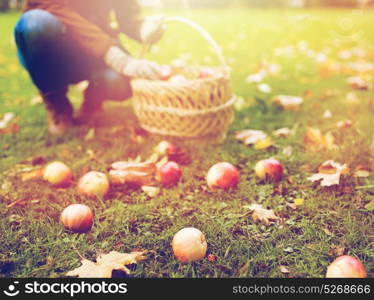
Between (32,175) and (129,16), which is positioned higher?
(129,16)

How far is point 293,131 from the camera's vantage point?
2.57 metres

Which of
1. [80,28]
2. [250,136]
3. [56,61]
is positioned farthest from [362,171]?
[56,61]

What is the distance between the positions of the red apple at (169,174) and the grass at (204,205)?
0.05 m

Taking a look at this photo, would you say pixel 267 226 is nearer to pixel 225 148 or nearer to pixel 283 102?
pixel 225 148

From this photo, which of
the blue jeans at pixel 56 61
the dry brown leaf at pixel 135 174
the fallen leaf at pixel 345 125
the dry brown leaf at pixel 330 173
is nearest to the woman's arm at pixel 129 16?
the blue jeans at pixel 56 61

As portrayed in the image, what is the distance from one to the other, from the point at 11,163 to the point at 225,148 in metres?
1.26

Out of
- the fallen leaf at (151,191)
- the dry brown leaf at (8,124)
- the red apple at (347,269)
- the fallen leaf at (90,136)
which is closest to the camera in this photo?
the red apple at (347,269)

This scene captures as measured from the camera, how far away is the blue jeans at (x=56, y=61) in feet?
7.65

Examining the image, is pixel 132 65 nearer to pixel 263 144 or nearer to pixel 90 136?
pixel 90 136

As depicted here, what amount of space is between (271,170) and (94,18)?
1646mm

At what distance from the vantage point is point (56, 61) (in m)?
2.51

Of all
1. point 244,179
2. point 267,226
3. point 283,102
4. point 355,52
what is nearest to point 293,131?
point 283,102

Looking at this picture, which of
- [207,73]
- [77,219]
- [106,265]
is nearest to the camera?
[106,265]

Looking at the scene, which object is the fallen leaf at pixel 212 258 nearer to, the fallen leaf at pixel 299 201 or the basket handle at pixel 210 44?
the fallen leaf at pixel 299 201
